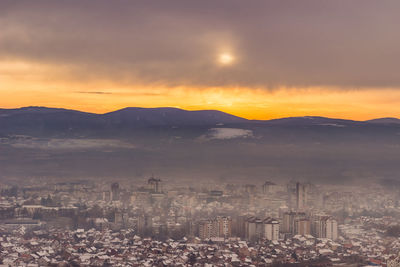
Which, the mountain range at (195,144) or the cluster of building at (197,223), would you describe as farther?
the mountain range at (195,144)

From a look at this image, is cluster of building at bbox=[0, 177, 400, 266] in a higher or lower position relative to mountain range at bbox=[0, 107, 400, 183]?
lower

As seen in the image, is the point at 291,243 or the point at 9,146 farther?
the point at 9,146

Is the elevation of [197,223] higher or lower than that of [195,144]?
lower

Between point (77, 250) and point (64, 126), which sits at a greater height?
point (64, 126)

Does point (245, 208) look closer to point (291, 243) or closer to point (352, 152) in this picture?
point (291, 243)

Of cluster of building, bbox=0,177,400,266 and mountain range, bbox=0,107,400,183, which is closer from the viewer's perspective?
cluster of building, bbox=0,177,400,266

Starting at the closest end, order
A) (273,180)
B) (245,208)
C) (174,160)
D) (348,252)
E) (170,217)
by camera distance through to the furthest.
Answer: (348,252) → (170,217) → (245,208) → (273,180) → (174,160)

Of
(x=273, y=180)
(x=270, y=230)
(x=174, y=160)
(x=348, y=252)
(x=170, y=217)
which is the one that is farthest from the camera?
(x=174, y=160)

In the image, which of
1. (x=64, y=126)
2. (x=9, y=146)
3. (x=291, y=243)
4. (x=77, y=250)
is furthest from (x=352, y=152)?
(x=77, y=250)

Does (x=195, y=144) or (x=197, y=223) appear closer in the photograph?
(x=197, y=223)

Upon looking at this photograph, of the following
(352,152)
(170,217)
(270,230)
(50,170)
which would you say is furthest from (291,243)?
(352,152)

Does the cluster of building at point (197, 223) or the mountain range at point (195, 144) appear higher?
the mountain range at point (195, 144)
